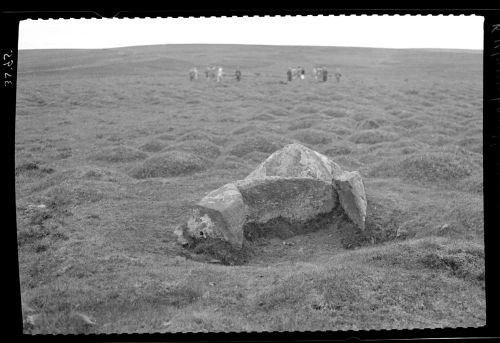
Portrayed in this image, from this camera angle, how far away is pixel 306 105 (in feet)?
78.2

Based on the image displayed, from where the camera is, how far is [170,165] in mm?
19875

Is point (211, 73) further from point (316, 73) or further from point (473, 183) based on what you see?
point (473, 183)

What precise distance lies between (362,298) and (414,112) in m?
9.19

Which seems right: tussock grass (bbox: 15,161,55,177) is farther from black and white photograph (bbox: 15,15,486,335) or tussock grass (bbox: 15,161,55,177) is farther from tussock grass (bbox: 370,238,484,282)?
tussock grass (bbox: 370,238,484,282)

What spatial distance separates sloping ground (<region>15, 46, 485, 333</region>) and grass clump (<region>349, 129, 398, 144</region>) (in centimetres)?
7

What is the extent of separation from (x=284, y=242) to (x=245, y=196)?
1860 mm

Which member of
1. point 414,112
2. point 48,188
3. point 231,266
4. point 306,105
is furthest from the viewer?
point 306,105

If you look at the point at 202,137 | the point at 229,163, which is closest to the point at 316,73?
the point at 202,137

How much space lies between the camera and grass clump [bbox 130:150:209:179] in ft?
63.0

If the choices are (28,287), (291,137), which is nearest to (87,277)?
(28,287)

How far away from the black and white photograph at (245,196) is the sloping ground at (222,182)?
0.21 feet

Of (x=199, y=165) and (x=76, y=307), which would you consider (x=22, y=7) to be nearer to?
(x=76, y=307)

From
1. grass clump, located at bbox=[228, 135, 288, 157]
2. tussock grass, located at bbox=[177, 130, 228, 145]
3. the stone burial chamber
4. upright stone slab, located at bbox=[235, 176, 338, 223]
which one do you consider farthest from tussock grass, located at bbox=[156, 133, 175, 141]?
upright stone slab, located at bbox=[235, 176, 338, 223]

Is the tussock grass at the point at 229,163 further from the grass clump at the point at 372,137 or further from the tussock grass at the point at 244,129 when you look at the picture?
the grass clump at the point at 372,137
